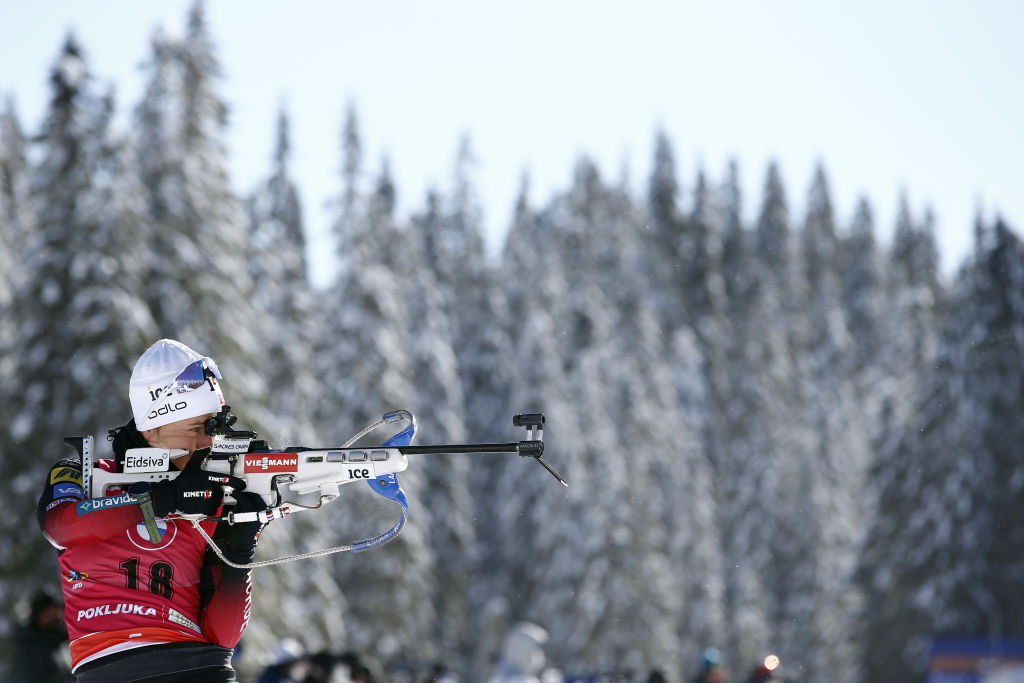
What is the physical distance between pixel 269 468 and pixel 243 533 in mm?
274

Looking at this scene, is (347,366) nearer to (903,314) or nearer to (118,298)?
(118,298)

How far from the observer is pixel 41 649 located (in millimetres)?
8523

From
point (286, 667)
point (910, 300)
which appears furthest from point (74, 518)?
point (910, 300)

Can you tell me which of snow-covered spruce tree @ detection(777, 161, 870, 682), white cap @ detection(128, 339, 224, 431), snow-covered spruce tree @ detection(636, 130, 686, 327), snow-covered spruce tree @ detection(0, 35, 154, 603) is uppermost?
snow-covered spruce tree @ detection(636, 130, 686, 327)

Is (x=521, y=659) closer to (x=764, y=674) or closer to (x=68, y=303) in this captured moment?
(x=764, y=674)

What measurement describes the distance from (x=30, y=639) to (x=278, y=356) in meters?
25.7

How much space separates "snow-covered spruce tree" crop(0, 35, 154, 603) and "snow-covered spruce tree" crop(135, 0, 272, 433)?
1074mm

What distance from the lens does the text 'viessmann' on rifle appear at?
420cm

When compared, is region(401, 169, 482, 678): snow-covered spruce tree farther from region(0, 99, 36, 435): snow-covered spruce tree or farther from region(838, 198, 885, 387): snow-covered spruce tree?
region(838, 198, 885, 387): snow-covered spruce tree

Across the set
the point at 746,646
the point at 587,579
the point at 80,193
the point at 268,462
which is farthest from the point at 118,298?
the point at 746,646

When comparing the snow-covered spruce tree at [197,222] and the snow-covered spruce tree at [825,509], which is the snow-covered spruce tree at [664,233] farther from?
the snow-covered spruce tree at [197,222]

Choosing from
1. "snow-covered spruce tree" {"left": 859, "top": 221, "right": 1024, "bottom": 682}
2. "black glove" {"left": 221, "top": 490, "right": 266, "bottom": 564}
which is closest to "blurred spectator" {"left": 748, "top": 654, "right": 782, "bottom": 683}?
"black glove" {"left": 221, "top": 490, "right": 266, "bottom": 564}

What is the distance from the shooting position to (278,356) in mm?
34031

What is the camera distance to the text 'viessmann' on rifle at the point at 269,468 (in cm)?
420
